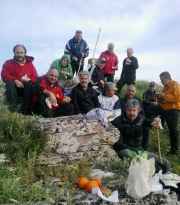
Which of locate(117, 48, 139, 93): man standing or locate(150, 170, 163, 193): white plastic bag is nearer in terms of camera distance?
locate(150, 170, 163, 193): white plastic bag

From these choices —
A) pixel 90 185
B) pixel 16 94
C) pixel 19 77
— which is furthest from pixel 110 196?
pixel 19 77

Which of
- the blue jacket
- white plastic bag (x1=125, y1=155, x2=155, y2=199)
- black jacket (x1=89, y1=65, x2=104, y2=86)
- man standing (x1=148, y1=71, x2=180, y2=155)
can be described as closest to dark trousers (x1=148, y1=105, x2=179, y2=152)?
man standing (x1=148, y1=71, x2=180, y2=155)

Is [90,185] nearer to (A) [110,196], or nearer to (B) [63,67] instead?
(A) [110,196]

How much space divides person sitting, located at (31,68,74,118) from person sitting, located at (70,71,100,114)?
0.97 feet

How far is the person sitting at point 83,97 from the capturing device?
639 cm

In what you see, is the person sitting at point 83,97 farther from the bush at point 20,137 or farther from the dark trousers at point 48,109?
the bush at point 20,137

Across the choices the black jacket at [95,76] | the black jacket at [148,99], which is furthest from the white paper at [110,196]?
the black jacket at [148,99]

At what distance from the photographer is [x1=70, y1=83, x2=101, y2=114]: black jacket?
20.9 feet

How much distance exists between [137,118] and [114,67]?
14.1ft

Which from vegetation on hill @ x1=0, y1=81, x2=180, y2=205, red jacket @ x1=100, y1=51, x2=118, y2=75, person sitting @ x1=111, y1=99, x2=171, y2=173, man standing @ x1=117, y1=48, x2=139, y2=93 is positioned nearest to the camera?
vegetation on hill @ x1=0, y1=81, x2=180, y2=205

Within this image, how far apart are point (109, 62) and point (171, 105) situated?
3.21 metres

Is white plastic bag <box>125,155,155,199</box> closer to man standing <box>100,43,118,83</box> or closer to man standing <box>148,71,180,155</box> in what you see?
man standing <box>148,71,180,155</box>

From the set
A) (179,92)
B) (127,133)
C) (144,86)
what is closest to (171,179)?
(127,133)

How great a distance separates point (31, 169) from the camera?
13.9ft
